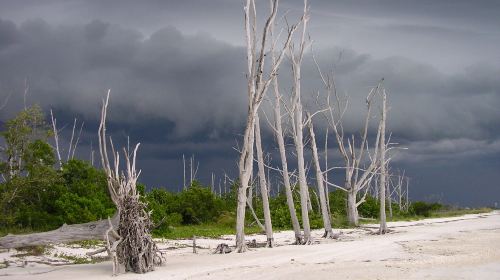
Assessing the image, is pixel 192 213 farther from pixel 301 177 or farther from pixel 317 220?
pixel 301 177

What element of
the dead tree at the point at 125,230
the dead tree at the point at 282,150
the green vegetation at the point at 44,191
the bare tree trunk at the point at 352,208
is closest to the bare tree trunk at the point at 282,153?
the dead tree at the point at 282,150

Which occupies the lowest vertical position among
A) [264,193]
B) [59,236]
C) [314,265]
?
[314,265]

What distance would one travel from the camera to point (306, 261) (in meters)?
15.0

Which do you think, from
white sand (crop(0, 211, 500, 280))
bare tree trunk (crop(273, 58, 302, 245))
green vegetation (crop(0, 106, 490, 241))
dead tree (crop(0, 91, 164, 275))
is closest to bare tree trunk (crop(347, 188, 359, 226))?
green vegetation (crop(0, 106, 490, 241))

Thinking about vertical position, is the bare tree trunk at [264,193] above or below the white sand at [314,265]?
above

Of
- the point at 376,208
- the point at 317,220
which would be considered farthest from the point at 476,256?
the point at 376,208

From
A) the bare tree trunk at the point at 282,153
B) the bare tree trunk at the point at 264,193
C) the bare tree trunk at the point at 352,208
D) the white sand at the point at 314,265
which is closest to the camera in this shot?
the white sand at the point at 314,265

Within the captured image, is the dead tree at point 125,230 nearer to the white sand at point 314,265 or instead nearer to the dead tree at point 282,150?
the white sand at point 314,265

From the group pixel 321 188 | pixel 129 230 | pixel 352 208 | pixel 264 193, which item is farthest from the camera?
pixel 352 208

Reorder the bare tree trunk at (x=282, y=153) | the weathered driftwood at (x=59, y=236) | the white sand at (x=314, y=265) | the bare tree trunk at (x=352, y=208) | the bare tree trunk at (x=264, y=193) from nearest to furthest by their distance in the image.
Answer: the white sand at (x=314, y=265), the weathered driftwood at (x=59, y=236), the bare tree trunk at (x=264, y=193), the bare tree trunk at (x=282, y=153), the bare tree trunk at (x=352, y=208)

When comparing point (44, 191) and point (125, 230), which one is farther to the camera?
point (44, 191)

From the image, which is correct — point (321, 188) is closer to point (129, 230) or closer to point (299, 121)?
point (299, 121)

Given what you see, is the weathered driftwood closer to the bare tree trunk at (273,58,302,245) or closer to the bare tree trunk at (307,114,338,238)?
the bare tree trunk at (273,58,302,245)

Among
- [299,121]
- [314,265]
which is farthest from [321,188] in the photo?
[314,265]
